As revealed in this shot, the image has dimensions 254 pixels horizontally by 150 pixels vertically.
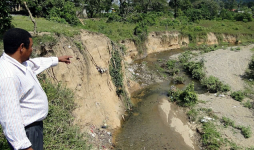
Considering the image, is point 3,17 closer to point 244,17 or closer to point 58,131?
point 58,131

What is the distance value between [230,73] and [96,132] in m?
15.9

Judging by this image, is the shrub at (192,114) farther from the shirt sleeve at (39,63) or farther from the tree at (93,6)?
the tree at (93,6)

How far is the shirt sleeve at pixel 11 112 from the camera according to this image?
2.29 meters

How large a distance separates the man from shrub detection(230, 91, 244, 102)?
14.5 m

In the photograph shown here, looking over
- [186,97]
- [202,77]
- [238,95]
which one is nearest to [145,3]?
→ [202,77]

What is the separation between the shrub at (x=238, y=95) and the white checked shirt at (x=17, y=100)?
1459 cm

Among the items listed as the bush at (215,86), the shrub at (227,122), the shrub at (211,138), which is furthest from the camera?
the bush at (215,86)

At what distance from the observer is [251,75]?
59.5 ft

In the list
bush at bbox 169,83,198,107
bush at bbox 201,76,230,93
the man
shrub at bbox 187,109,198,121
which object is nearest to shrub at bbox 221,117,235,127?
shrub at bbox 187,109,198,121

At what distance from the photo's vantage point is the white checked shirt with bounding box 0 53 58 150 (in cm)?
230

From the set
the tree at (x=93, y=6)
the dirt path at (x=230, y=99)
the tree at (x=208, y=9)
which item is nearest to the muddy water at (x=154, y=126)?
the dirt path at (x=230, y=99)

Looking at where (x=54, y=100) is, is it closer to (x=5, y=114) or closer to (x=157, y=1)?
(x=5, y=114)

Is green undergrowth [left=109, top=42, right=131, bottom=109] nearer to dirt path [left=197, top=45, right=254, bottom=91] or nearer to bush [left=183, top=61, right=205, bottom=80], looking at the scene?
dirt path [left=197, top=45, right=254, bottom=91]

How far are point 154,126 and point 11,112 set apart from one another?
9.60 m
